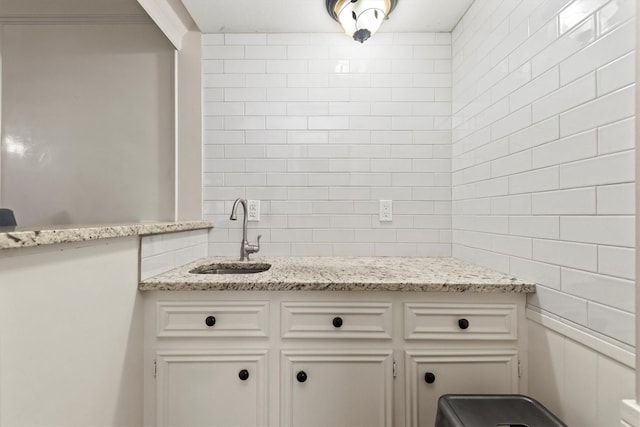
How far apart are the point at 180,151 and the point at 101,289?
1.07 meters

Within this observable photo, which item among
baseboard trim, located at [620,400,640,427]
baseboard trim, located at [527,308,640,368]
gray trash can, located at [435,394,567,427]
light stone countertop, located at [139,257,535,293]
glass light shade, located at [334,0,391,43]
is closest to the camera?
baseboard trim, located at [620,400,640,427]

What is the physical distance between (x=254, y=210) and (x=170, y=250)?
0.54 meters

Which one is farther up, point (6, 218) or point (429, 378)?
point (6, 218)

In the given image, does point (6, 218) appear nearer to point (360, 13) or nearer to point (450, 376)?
point (360, 13)

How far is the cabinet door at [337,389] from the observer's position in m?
1.10

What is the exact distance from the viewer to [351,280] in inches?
44.0

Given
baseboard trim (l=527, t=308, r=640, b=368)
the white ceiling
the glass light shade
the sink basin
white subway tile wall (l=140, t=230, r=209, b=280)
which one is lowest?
baseboard trim (l=527, t=308, r=640, b=368)

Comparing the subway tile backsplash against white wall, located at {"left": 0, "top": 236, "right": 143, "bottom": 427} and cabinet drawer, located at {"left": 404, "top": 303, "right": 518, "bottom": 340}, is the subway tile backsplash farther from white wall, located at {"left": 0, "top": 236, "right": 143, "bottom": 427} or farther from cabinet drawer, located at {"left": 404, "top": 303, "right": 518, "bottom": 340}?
white wall, located at {"left": 0, "top": 236, "right": 143, "bottom": 427}

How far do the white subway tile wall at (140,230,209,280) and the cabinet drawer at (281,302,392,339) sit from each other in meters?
0.59

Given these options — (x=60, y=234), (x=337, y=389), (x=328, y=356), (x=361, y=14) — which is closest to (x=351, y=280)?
(x=328, y=356)

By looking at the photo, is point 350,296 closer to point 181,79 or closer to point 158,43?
point 181,79

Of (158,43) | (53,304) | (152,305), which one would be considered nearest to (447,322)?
(152,305)

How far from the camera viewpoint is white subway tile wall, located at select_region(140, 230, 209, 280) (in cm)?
115

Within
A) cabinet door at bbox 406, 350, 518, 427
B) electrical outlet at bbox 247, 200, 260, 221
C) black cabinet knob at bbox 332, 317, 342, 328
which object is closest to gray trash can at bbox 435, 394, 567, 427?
cabinet door at bbox 406, 350, 518, 427
